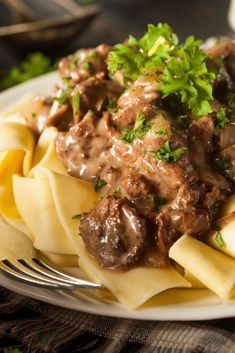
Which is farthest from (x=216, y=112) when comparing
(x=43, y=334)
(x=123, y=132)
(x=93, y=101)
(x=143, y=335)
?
(x=43, y=334)

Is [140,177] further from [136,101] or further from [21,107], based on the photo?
[21,107]

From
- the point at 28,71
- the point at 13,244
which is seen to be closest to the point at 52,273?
the point at 13,244

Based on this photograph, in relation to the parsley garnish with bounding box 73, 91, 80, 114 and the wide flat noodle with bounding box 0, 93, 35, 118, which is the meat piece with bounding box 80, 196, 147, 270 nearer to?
the parsley garnish with bounding box 73, 91, 80, 114

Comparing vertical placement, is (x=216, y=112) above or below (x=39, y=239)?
above

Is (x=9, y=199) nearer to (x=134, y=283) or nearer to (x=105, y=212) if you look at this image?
(x=105, y=212)

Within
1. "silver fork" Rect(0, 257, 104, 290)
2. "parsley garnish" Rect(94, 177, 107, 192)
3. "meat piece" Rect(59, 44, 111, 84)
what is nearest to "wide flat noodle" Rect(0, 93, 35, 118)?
"meat piece" Rect(59, 44, 111, 84)
